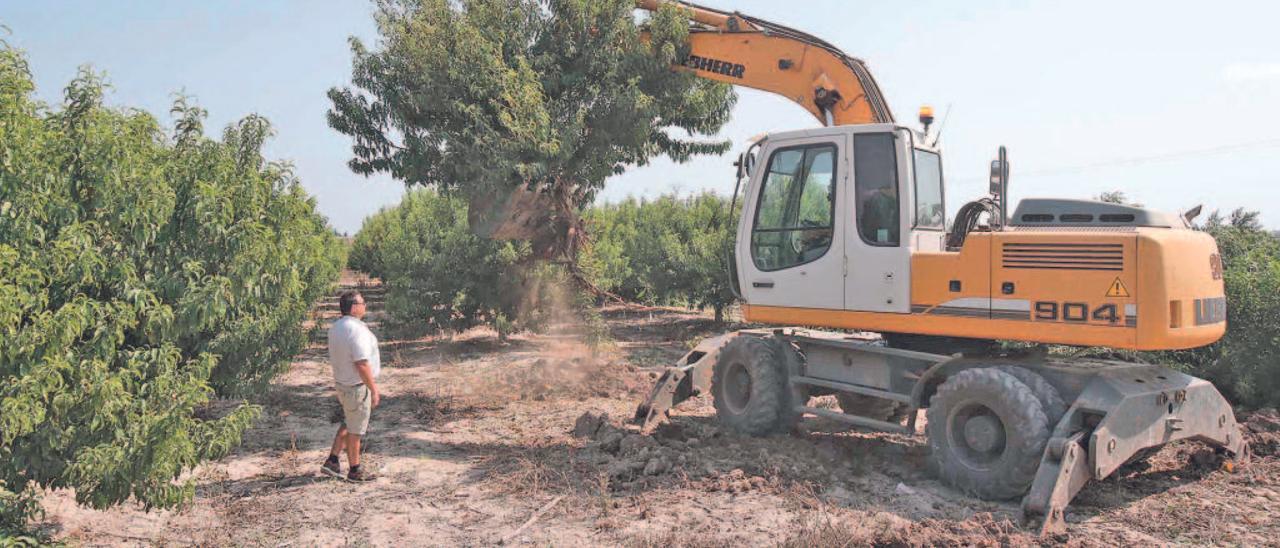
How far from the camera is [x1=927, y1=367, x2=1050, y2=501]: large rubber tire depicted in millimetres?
6652

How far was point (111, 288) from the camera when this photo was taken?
547 cm

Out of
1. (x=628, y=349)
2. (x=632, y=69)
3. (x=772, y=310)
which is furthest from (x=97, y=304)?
(x=628, y=349)

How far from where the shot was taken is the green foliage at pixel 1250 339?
29.7 feet

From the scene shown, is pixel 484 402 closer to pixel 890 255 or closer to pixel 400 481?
pixel 400 481

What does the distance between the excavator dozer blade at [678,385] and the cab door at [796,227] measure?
1191 millimetres

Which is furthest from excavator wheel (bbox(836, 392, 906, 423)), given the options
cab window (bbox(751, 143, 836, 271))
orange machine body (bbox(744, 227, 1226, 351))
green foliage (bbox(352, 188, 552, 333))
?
green foliage (bbox(352, 188, 552, 333))

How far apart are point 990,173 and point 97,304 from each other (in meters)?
6.43

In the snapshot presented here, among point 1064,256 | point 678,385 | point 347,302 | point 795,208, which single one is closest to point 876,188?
point 795,208

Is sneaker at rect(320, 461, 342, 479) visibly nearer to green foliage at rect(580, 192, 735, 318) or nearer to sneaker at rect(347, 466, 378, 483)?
sneaker at rect(347, 466, 378, 483)

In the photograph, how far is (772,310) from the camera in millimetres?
8508

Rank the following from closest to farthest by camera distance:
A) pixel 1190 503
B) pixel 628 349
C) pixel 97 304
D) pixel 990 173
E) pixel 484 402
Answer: pixel 97 304
pixel 1190 503
pixel 990 173
pixel 484 402
pixel 628 349

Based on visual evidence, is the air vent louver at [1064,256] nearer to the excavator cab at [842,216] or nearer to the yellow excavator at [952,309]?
the yellow excavator at [952,309]

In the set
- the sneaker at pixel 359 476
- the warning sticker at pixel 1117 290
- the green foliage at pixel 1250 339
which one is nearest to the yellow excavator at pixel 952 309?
the warning sticker at pixel 1117 290

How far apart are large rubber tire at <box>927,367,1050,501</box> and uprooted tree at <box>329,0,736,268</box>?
5162mm
